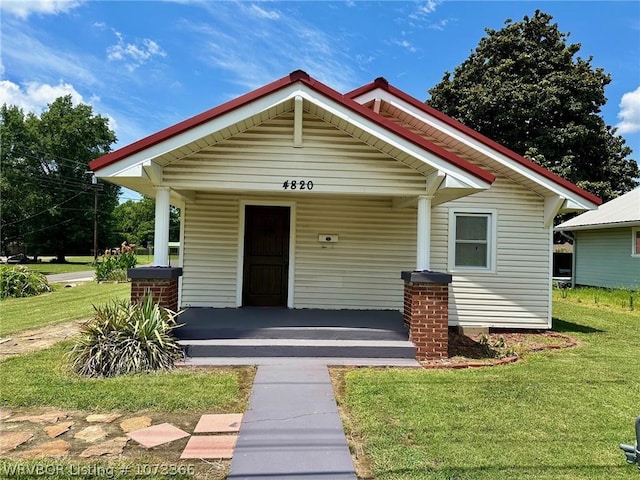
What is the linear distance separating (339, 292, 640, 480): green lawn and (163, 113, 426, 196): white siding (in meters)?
2.73

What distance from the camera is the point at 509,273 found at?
8.70m

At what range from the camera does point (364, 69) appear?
543 inches

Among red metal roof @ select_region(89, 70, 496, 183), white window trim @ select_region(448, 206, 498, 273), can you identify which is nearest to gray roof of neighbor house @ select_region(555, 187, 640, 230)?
white window trim @ select_region(448, 206, 498, 273)

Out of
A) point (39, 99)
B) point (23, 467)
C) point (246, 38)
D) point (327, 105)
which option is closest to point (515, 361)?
point (327, 105)

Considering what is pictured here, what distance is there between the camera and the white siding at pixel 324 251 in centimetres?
848

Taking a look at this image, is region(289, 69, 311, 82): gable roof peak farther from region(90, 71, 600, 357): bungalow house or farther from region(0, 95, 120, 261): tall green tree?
region(0, 95, 120, 261): tall green tree

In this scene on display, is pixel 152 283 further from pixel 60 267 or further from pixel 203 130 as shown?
pixel 60 267

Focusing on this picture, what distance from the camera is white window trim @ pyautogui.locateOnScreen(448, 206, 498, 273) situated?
340 inches

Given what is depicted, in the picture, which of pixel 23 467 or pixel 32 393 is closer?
pixel 23 467

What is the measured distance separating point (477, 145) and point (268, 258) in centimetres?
463

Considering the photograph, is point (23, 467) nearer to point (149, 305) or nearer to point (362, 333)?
point (149, 305)

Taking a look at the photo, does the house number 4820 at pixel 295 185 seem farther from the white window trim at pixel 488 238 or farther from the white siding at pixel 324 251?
the white window trim at pixel 488 238

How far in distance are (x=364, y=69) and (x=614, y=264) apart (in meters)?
12.5

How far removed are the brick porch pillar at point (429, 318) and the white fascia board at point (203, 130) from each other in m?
3.24
